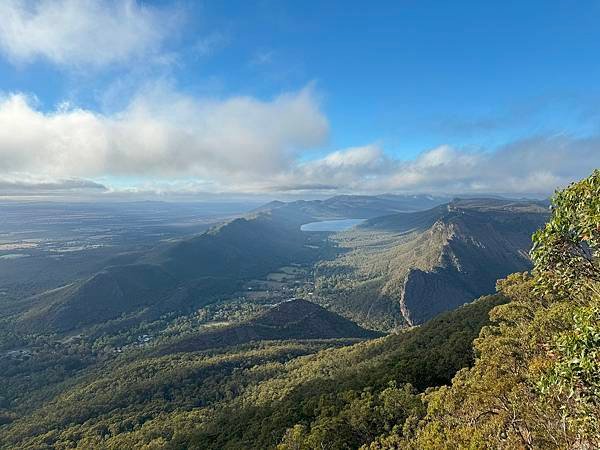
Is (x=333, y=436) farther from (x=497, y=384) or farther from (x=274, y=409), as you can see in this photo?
(x=274, y=409)

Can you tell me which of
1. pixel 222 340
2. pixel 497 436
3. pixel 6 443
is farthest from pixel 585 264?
pixel 222 340

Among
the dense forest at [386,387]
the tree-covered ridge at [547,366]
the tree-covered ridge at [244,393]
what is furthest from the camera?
the tree-covered ridge at [244,393]

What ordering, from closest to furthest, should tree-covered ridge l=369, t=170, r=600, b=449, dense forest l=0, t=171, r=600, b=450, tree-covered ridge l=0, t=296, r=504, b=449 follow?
tree-covered ridge l=369, t=170, r=600, b=449, dense forest l=0, t=171, r=600, b=450, tree-covered ridge l=0, t=296, r=504, b=449

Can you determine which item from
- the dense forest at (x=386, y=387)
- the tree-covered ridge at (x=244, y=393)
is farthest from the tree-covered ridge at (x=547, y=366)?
the tree-covered ridge at (x=244, y=393)

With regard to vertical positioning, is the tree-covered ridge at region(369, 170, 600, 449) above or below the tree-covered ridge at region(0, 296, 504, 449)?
above

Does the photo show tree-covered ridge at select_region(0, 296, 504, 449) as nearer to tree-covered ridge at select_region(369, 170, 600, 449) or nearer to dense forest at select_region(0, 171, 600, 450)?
dense forest at select_region(0, 171, 600, 450)

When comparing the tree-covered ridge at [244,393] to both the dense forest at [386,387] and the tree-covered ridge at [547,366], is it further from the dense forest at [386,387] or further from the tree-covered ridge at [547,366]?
the tree-covered ridge at [547,366]

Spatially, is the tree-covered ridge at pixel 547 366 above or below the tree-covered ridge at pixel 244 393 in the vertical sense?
above

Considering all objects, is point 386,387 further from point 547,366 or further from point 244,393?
point 244,393

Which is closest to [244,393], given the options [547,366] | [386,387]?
[386,387]

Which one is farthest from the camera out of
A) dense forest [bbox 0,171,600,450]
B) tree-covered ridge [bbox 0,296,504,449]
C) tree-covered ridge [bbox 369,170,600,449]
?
tree-covered ridge [bbox 0,296,504,449]

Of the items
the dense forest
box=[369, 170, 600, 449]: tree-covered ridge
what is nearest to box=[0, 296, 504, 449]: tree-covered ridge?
Answer: the dense forest
